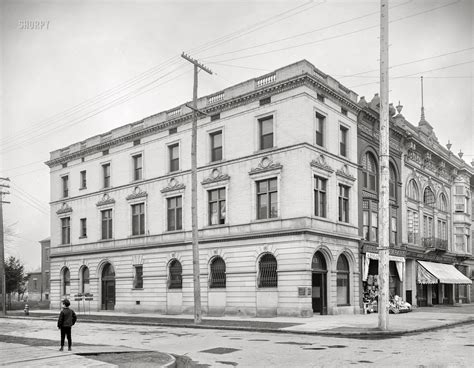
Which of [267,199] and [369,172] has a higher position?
[369,172]

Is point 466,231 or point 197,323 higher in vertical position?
point 466,231

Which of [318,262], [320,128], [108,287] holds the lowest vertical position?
[108,287]

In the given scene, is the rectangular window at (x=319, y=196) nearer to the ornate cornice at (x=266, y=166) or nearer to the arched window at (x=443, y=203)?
the ornate cornice at (x=266, y=166)

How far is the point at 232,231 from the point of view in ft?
106

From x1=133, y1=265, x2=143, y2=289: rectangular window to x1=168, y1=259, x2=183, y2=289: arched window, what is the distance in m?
3.24

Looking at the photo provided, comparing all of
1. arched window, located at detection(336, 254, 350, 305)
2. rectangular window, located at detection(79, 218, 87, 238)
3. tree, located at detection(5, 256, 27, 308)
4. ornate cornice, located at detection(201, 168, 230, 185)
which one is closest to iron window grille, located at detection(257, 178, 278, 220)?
ornate cornice, located at detection(201, 168, 230, 185)

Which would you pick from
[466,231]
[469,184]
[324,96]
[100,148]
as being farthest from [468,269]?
[100,148]

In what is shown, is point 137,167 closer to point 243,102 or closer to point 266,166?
point 243,102

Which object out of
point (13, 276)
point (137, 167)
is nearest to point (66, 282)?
point (13, 276)

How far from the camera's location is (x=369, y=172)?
118 ft

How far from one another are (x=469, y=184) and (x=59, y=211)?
38.0m

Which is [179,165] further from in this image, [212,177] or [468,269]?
[468,269]

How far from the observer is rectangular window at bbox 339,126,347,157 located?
3269 centimetres

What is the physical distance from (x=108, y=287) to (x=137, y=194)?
8067 millimetres
